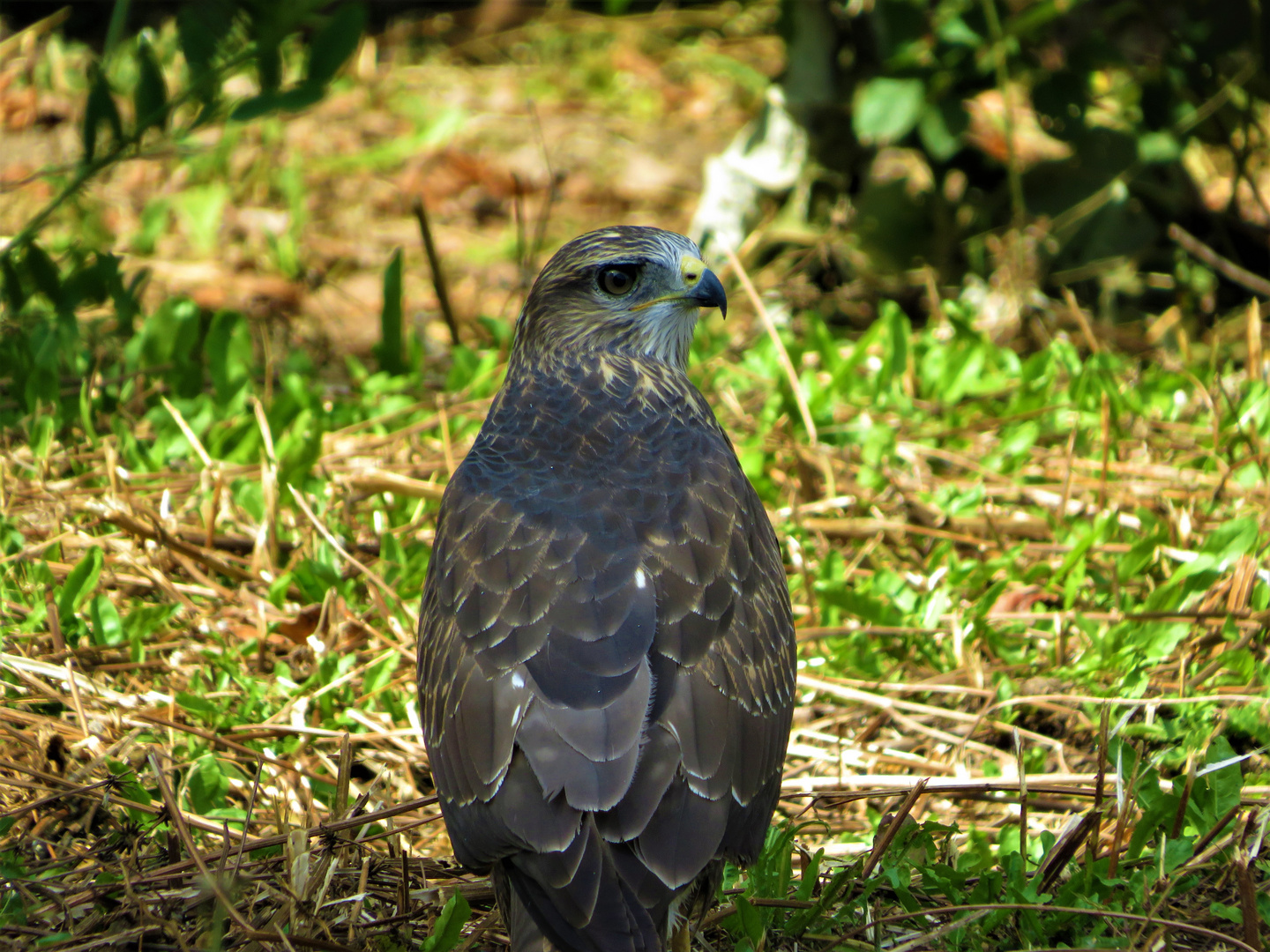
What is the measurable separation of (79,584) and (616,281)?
190 centimetres

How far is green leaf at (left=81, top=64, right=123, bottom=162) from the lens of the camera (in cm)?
481

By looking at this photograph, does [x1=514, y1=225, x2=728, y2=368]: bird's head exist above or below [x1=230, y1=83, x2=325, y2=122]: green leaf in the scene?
below

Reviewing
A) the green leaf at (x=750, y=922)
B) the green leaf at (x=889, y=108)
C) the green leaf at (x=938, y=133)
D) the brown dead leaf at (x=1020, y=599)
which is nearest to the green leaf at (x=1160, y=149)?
the green leaf at (x=938, y=133)

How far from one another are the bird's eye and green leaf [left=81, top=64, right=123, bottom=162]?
214 cm

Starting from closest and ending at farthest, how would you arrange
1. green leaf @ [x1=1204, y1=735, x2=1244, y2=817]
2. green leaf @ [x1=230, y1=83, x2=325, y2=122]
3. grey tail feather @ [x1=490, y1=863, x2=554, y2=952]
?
grey tail feather @ [x1=490, y1=863, x2=554, y2=952] < green leaf @ [x1=1204, y1=735, x2=1244, y2=817] < green leaf @ [x1=230, y1=83, x2=325, y2=122]

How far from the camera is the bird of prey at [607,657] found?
2.61m

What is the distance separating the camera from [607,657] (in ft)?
9.21

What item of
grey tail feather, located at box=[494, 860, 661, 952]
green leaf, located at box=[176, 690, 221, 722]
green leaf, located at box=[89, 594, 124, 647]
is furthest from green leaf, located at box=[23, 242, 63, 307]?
grey tail feather, located at box=[494, 860, 661, 952]

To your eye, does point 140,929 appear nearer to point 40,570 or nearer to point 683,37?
point 40,570

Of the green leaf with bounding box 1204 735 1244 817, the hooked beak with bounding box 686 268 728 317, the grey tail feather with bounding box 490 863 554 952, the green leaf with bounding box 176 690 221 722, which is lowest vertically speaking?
the green leaf with bounding box 1204 735 1244 817

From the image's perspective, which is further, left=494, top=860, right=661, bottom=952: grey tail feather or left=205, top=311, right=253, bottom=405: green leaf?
left=205, top=311, right=253, bottom=405: green leaf

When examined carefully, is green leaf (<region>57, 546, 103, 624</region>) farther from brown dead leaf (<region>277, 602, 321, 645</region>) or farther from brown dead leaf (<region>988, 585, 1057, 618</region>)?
brown dead leaf (<region>988, 585, 1057, 618</region>)

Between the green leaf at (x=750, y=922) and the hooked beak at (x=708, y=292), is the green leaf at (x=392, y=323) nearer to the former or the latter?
the hooked beak at (x=708, y=292)

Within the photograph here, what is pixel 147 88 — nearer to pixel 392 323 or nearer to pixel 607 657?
pixel 392 323
